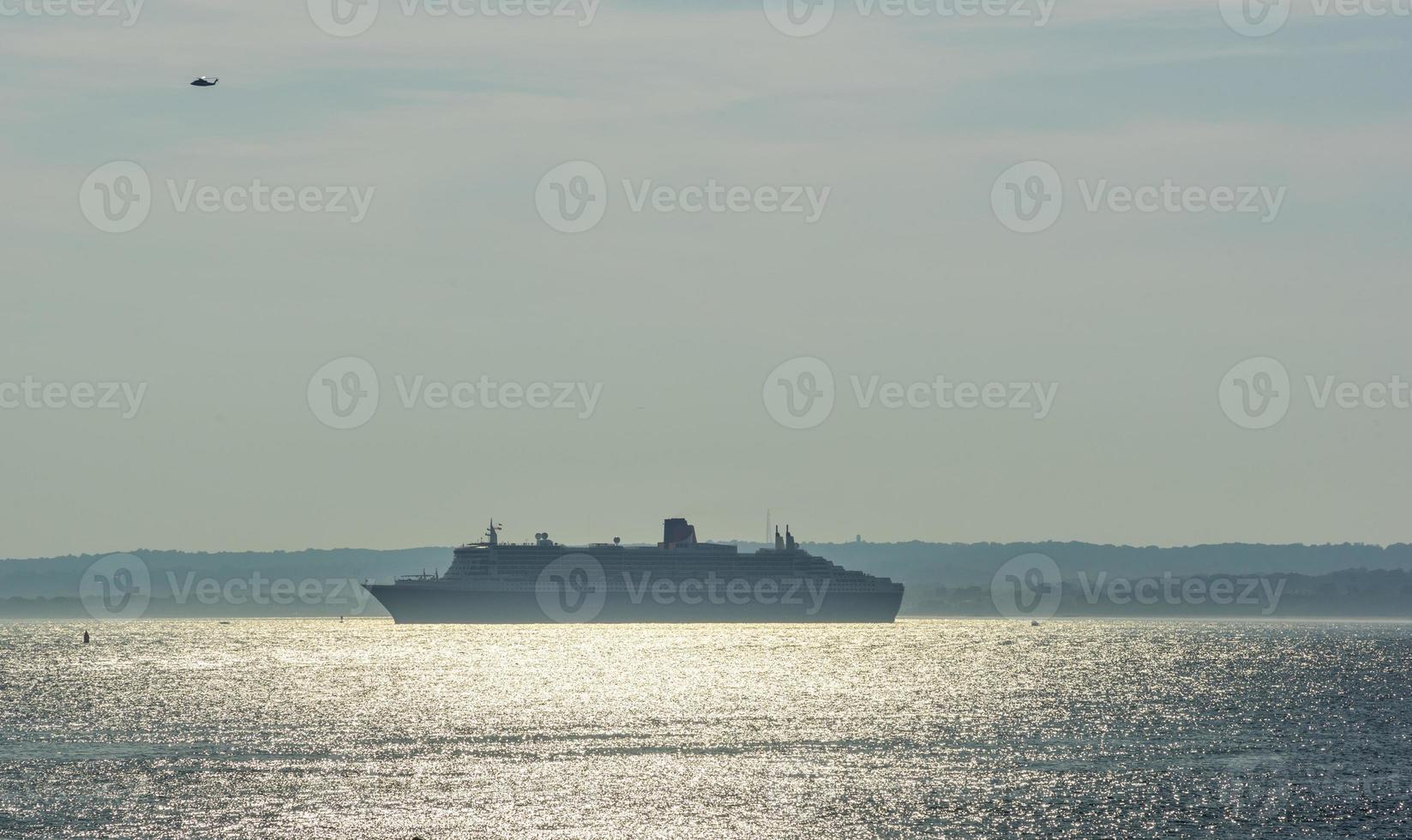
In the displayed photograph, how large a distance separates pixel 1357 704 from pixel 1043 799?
5468 centimetres

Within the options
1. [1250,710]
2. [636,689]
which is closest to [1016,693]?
[1250,710]

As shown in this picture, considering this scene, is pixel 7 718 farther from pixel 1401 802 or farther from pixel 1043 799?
pixel 1401 802

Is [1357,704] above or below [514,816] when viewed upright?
above

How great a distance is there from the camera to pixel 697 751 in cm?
7438

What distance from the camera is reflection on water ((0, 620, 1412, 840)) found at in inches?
2185

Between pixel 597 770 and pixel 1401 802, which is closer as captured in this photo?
pixel 1401 802

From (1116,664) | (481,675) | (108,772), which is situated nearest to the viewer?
(108,772)

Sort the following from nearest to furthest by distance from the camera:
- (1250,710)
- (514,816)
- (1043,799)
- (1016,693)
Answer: (514,816), (1043,799), (1250,710), (1016,693)

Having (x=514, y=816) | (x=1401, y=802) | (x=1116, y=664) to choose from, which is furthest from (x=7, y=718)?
(x=1116, y=664)

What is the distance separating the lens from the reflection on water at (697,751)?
2185 inches

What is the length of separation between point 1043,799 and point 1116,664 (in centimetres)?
9640

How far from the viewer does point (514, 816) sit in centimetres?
5584

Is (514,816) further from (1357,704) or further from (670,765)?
(1357,704)

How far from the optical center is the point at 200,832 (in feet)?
172
